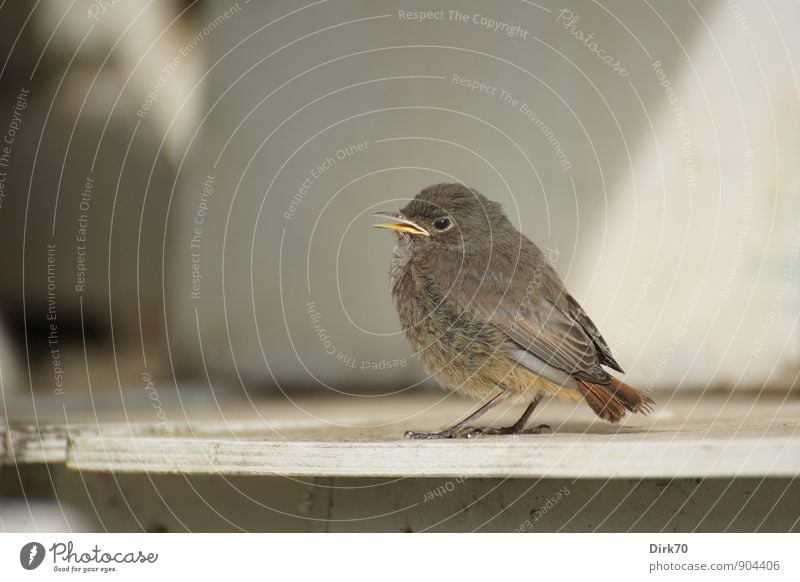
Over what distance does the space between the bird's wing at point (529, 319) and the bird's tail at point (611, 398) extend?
3 centimetres

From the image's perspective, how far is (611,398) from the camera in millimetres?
2326

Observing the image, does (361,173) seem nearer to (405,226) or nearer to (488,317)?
(405,226)

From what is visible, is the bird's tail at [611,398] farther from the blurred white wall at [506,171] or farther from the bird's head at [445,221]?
the blurred white wall at [506,171]

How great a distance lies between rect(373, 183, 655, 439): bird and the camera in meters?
2.34

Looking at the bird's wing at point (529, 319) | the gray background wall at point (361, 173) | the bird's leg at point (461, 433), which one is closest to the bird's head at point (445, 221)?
the bird's wing at point (529, 319)

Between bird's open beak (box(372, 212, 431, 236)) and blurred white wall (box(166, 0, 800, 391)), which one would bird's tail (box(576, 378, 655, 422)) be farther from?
blurred white wall (box(166, 0, 800, 391))

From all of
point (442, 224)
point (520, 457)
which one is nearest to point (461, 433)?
point (520, 457)

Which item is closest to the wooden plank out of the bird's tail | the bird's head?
the bird's tail

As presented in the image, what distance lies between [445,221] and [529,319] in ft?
1.24

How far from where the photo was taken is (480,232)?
254 centimetres

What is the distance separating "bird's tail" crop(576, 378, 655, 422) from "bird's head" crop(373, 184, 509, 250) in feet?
1.62

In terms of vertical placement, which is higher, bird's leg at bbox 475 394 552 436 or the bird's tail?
the bird's tail

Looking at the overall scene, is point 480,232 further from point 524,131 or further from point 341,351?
point 341,351

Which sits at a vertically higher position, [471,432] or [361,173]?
[361,173]
